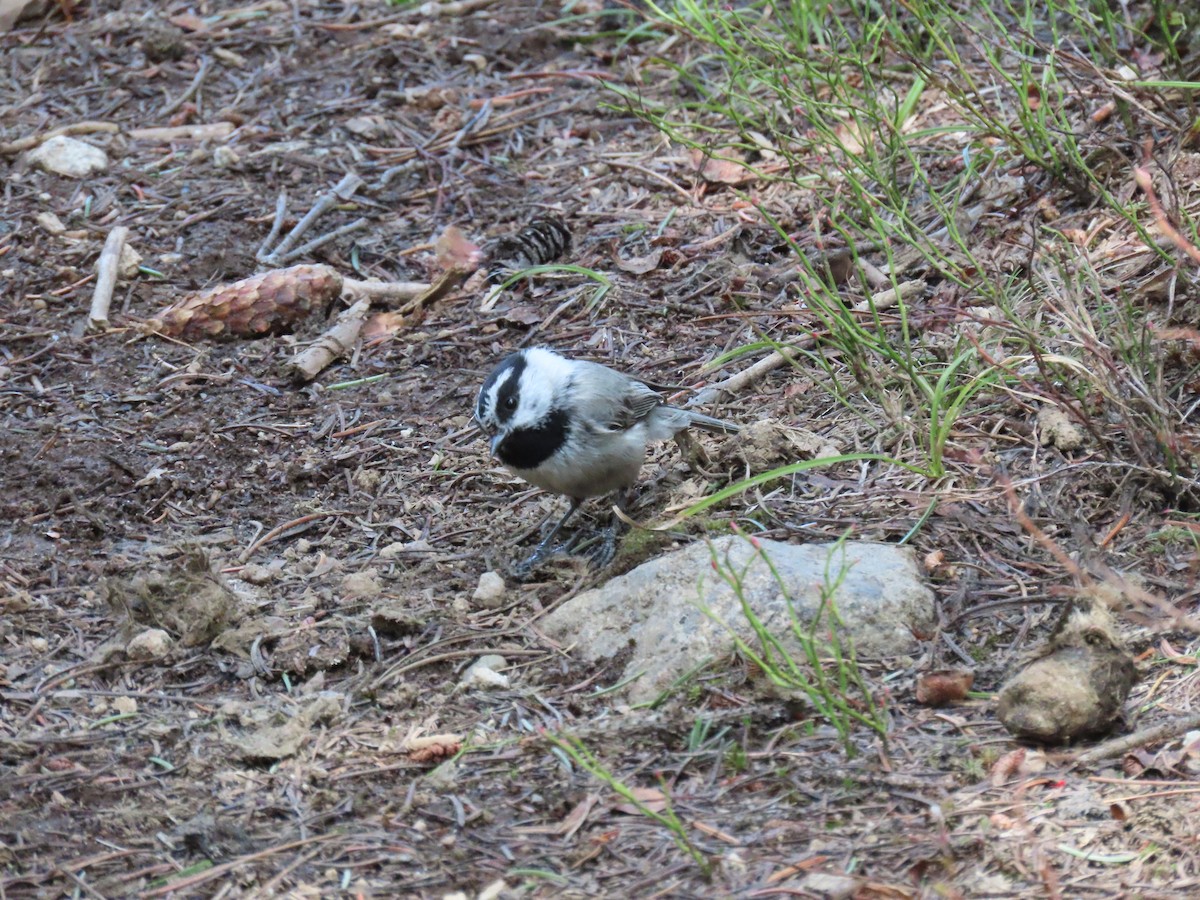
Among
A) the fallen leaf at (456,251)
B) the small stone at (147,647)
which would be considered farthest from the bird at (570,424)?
the fallen leaf at (456,251)

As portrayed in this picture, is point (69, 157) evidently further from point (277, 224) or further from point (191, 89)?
point (277, 224)

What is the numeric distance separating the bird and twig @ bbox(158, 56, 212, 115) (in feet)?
13.2

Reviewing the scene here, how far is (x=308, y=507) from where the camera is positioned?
5.23 meters

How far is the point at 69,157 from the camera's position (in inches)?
292

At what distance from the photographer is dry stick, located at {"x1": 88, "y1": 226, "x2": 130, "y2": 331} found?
635 cm

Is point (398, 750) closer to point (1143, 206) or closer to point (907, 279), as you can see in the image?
point (907, 279)

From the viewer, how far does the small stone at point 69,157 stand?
7.37 m

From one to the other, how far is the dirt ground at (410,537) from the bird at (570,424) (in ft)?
0.82

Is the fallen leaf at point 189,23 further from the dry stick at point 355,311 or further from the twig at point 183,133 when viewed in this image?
the dry stick at point 355,311

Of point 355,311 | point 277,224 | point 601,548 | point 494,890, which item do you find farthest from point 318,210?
point 494,890

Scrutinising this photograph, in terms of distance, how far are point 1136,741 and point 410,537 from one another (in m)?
2.78

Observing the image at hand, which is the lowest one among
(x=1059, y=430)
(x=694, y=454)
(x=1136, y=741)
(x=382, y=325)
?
(x=382, y=325)

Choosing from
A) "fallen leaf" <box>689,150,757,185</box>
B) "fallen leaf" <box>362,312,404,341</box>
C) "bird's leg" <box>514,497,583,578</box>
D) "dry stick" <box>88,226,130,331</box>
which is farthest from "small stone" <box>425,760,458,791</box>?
"fallen leaf" <box>689,150,757,185</box>

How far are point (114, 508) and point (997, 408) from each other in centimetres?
350
